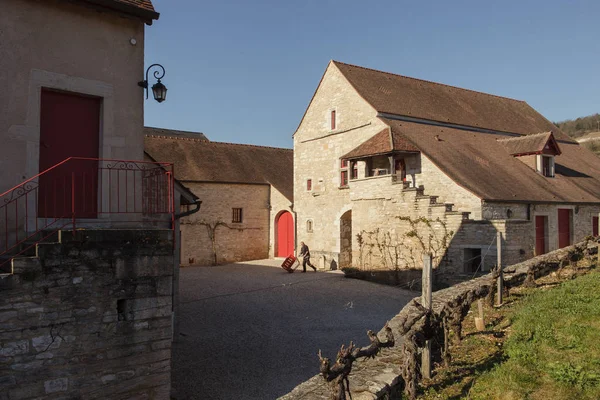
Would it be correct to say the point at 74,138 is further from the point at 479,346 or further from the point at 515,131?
the point at 515,131

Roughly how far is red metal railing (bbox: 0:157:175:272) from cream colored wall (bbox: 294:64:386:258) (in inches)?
535

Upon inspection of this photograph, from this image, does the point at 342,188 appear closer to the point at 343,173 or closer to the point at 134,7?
the point at 343,173

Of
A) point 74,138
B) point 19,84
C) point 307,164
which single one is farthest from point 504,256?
point 19,84

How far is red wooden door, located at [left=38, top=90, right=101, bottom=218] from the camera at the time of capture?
23.0ft

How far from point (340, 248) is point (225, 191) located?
678 centimetres

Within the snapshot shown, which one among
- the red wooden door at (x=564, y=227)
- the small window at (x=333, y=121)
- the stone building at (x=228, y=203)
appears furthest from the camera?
the stone building at (x=228, y=203)

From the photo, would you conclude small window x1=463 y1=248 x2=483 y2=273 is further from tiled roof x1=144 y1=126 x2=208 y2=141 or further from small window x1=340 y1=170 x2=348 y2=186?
tiled roof x1=144 y1=126 x2=208 y2=141

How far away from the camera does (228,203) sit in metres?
24.1

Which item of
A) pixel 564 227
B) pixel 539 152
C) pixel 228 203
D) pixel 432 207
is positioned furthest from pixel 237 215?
pixel 564 227

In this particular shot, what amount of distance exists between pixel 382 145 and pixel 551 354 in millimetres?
13255

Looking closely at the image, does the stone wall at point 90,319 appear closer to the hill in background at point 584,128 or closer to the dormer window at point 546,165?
the dormer window at point 546,165

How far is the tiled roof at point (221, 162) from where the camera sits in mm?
23578

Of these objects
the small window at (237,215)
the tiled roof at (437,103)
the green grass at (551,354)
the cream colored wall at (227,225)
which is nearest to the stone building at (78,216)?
the green grass at (551,354)

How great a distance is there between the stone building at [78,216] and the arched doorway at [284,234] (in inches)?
630
